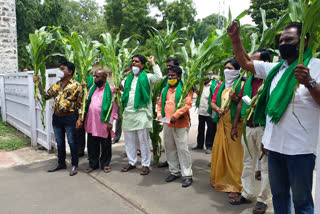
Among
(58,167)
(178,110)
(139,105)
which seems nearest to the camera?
(178,110)

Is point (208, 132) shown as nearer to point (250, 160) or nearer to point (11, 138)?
point (250, 160)

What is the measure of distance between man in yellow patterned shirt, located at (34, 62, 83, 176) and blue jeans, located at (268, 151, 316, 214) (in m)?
3.19

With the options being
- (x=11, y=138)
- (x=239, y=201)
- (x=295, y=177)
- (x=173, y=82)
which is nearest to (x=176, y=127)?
(x=173, y=82)

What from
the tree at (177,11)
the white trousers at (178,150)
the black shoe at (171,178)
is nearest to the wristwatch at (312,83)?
the white trousers at (178,150)

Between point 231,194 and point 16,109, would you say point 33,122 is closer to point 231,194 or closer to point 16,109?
point 16,109

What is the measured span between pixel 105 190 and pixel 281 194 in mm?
2443

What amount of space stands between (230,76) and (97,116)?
2.30 m

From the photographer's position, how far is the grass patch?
6129 millimetres

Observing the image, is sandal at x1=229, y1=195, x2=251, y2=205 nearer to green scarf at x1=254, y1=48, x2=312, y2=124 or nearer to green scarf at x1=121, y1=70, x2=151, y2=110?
green scarf at x1=254, y1=48, x2=312, y2=124

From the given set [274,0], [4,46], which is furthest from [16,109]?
[274,0]

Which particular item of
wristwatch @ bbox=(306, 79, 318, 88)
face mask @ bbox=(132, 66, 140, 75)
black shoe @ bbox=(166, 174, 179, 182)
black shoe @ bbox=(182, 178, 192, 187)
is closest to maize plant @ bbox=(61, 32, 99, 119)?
face mask @ bbox=(132, 66, 140, 75)

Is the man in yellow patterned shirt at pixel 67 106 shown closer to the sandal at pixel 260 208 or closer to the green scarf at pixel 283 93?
the sandal at pixel 260 208

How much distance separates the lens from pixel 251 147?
3.23 meters

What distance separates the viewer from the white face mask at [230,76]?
11.7 feet
